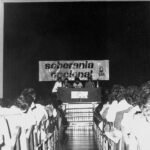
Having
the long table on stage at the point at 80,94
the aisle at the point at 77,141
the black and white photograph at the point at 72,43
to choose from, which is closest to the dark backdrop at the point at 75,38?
the black and white photograph at the point at 72,43

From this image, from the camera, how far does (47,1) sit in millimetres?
12633

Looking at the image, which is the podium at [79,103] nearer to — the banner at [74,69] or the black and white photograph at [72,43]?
the black and white photograph at [72,43]

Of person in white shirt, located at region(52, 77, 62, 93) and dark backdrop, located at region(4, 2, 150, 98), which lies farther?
dark backdrop, located at region(4, 2, 150, 98)

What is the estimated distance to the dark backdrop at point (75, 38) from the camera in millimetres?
12500

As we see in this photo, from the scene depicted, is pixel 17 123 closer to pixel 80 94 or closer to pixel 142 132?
pixel 142 132

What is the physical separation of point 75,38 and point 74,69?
110 centimetres

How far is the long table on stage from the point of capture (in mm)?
9477

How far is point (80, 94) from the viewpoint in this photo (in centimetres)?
955

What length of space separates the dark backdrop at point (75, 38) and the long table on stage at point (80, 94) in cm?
306

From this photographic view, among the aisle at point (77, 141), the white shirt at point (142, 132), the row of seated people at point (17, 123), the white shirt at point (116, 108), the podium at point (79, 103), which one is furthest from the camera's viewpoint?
the podium at point (79, 103)

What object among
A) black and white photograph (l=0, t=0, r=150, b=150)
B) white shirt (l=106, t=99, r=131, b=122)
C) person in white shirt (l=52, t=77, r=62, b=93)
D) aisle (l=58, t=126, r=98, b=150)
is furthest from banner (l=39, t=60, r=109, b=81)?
white shirt (l=106, t=99, r=131, b=122)

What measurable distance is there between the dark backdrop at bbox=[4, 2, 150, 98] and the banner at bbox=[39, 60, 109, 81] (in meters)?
0.18

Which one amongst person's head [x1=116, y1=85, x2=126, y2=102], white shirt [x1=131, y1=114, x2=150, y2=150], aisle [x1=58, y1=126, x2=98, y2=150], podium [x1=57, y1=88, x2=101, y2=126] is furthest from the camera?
podium [x1=57, y1=88, x2=101, y2=126]

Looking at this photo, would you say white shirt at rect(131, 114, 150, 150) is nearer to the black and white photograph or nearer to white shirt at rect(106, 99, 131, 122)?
white shirt at rect(106, 99, 131, 122)
